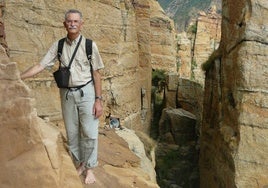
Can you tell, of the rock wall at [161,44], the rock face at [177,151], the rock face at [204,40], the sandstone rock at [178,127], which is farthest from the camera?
the rock face at [204,40]

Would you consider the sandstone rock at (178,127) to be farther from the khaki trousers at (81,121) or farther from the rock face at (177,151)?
the khaki trousers at (81,121)

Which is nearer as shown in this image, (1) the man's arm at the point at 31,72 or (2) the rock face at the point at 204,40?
(1) the man's arm at the point at 31,72

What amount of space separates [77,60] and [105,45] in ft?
25.8

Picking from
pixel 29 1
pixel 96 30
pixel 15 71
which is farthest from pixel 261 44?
pixel 15 71

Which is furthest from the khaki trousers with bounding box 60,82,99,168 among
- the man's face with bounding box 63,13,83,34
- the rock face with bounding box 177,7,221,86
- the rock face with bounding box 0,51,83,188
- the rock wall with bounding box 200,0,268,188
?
the rock face with bounding box 177,7,221,86

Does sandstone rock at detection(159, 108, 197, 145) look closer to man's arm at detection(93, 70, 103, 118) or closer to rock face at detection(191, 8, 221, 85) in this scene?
man's arm at detection(93, 70, 103, 118)

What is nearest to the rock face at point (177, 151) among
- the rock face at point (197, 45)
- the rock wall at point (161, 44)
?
the rock wall at point (161, 44)

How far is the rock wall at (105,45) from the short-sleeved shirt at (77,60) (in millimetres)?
5447

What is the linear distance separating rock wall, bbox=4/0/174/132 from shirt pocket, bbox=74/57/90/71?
553 cm

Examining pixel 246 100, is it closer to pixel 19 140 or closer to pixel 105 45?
pixel 105 45

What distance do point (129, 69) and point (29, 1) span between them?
488cm

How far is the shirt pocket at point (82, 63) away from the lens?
4926 mm

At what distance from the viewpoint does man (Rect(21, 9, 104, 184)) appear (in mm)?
4852

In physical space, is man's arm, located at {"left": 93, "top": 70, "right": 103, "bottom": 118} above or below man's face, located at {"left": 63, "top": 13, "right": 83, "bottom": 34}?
below
